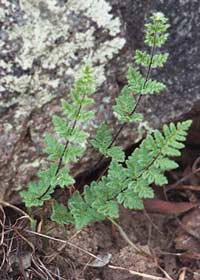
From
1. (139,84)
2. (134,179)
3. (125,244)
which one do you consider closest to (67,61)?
(139,84)

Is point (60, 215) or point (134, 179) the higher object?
point (134, 179)

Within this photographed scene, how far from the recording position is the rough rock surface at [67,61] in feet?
4.86

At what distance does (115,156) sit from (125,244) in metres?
0.36

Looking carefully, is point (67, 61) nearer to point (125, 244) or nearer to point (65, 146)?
point (65, 146)

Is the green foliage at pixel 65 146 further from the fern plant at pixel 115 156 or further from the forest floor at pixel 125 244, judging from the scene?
the forest floor at pixel 125 244

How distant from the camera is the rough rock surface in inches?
58.3

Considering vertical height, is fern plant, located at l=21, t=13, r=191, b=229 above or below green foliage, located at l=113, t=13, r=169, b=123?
below

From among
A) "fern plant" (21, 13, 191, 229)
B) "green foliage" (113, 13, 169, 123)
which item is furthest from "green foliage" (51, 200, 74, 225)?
"green foliage" (113, 13, 169, 123)

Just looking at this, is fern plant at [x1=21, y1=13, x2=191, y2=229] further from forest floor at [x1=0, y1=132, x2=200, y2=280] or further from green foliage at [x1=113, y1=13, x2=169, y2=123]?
forest floor at [x1=0, y1=132, x2=200, y2=280]

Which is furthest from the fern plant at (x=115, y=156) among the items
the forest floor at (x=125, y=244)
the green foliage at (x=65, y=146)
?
the forest floor at (x=125, y=244)

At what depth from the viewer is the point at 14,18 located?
146 cm

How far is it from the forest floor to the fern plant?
0.46 ft

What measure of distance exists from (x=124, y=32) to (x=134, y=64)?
89 millimetres

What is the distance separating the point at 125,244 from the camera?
1777 millimetres
